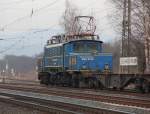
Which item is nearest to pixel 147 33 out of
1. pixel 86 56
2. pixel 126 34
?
pixel 126 34

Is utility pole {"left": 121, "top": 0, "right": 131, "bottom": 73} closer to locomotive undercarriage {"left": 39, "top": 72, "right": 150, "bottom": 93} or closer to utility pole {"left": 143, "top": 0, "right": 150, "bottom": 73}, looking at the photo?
utility pole {"left": 143, "top": 0, "right": 150, "bottom": 73}

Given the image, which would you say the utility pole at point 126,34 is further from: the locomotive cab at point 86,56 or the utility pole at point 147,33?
the utility pole at point 147,33

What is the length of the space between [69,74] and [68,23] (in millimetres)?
33102

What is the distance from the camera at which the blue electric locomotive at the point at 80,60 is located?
107 ft

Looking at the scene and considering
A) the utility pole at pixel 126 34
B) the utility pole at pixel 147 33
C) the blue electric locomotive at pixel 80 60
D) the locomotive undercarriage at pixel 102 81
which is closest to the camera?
the locomotive undercarriage at pixel 102 81

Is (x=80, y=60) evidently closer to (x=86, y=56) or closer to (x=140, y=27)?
(x=86, y=56)

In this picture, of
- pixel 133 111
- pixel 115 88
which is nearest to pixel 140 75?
pixel 115 88

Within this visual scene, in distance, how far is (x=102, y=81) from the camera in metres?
31.5

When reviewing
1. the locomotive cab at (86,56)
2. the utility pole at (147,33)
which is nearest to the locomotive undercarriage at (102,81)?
the locomotive cab at (86,56)

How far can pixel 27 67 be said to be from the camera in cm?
11762

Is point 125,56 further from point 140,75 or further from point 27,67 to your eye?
point 27,67

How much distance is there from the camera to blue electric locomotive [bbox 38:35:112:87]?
3256 cm

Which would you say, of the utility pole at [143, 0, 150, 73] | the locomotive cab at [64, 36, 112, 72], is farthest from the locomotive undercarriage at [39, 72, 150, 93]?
the utility pole at [143, 0, 150, 73]

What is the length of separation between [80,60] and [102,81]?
2.32m
